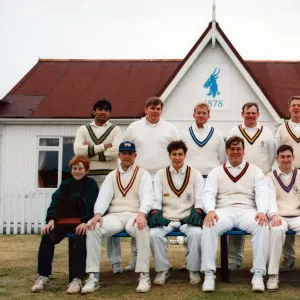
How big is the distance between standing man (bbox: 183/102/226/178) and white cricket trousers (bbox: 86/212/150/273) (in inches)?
52.8

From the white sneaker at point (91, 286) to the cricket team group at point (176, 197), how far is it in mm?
12

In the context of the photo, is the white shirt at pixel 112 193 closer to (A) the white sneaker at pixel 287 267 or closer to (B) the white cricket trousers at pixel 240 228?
(B) the white cricket trousers at pixel 240 228

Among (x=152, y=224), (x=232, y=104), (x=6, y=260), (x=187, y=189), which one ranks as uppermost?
(x=232, y=104)

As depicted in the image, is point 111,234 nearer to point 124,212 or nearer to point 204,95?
point 124,212

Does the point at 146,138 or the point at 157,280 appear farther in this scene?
the point at 146,138

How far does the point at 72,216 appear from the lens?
6.23 metres

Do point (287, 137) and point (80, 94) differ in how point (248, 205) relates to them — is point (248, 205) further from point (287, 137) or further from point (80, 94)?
point (80, 94)

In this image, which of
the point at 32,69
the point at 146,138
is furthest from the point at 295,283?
the point at 32,69

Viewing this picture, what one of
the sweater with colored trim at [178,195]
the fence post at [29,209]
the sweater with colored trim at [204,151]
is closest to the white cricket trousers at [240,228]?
the sweater with colored trim at [178,195]

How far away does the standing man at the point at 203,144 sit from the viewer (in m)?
6.79

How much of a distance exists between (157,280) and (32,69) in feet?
42.0

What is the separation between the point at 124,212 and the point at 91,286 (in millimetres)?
1039

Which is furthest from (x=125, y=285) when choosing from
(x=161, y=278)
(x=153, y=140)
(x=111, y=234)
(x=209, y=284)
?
(x=153, y=140)

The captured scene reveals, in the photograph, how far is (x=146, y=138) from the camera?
6.82 meters
